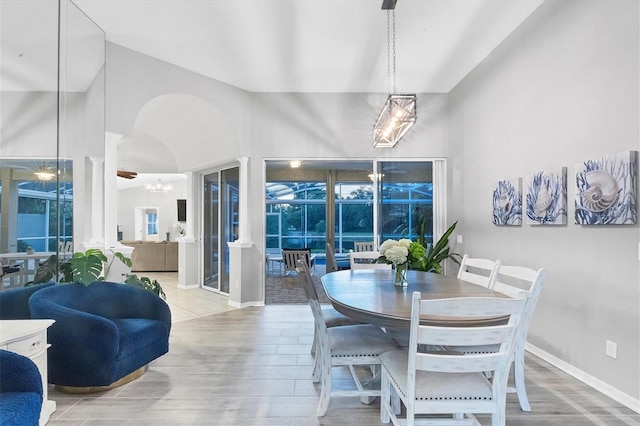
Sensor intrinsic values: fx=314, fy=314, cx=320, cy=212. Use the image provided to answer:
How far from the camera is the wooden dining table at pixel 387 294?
1.67 metres

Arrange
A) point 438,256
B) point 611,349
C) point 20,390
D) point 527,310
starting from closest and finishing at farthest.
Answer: point 20,390
point 527,310
point 611,349
point 438,256

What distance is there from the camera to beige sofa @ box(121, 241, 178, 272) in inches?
318

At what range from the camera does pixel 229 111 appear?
463 centimetres

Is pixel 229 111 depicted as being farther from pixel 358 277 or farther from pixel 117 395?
pixel 117 395

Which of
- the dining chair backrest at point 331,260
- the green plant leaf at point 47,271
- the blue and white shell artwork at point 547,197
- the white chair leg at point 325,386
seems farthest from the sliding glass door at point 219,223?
the blue and white shell artwork at point 547,197

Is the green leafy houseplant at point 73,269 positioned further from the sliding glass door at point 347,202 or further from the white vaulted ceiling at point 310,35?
the sliding glass door at point 347,202

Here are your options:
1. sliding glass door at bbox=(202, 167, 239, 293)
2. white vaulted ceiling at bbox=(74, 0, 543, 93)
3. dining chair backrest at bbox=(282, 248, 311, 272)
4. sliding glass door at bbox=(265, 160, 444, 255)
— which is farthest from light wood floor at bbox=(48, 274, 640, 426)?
dining chair backrest at bbox=(282, 248, 311, 272)

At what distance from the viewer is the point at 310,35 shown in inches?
133

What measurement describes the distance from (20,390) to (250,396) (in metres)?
1.33

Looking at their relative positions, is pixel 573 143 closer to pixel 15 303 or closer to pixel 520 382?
pixel 520 382

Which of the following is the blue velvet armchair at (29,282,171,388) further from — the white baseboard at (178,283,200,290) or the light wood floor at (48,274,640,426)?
the white baseboard at (178,283,200,290)

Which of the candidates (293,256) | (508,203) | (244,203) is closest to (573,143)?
(508,203)

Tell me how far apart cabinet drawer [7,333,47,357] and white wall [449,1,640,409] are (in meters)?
3.84

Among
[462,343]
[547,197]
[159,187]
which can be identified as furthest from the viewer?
[159,187]
